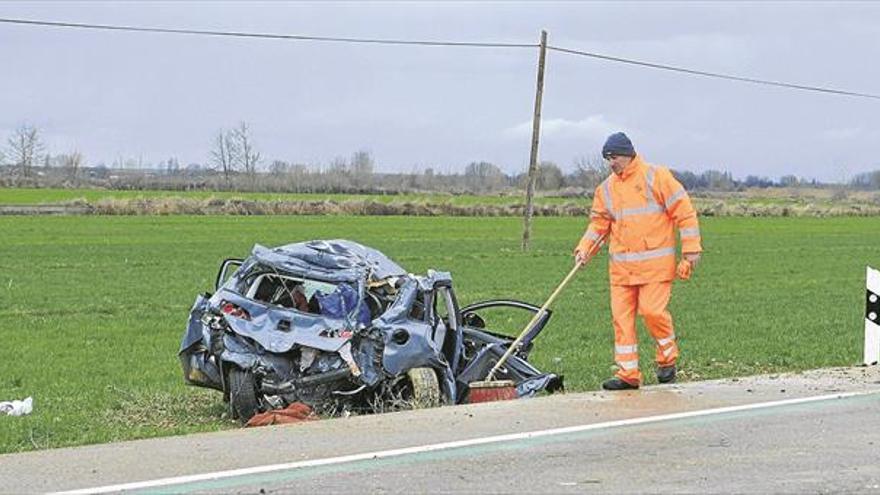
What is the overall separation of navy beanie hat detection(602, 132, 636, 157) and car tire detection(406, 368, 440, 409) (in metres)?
2.20

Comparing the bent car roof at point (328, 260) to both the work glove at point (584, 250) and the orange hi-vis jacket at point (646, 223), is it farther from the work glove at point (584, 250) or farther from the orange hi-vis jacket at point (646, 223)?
the orange hi-vis jacket at point (646, 223)

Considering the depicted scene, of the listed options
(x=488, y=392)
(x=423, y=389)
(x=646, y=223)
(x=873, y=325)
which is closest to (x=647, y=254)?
(x=646, y=223)

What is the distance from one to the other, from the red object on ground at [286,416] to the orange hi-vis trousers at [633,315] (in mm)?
2466

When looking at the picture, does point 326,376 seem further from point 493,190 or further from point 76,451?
point 493,190

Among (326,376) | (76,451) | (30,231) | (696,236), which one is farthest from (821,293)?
A: (30,231)

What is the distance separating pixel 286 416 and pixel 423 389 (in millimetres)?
1078

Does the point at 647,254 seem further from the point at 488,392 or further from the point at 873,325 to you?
the point at 873,325

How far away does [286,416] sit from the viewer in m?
9.46

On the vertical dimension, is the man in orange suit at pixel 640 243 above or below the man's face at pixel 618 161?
below

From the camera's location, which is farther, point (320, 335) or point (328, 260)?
point (328, 260)

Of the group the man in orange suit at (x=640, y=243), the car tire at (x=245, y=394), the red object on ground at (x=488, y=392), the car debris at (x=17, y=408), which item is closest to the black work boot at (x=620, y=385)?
the man in orange suit at (x=640, y=243)

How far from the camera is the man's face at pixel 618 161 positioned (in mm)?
10570

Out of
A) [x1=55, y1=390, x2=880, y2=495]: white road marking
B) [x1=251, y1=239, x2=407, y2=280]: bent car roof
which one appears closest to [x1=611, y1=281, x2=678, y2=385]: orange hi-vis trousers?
[x1=55, y1=390, x2=880, y2=495]: white road marking

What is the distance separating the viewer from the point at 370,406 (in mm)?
10070
